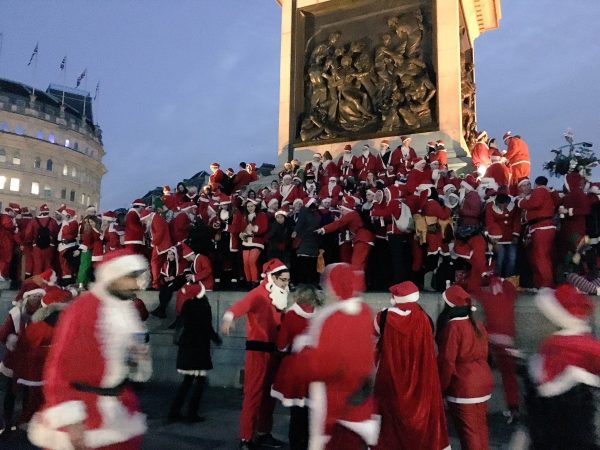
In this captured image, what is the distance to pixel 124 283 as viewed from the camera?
3.72 meters

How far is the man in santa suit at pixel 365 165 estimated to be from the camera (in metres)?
14.2

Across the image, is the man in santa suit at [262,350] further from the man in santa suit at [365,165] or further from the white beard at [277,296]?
the man in santa suit at [365,165]

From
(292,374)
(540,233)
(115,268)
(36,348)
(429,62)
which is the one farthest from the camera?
(429,62)

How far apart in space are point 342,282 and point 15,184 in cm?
8549

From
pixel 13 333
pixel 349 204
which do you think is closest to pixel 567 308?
pixel 13 333

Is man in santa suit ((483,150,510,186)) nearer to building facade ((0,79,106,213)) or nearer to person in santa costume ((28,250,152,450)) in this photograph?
person in santa costume ((28,250,152,450))

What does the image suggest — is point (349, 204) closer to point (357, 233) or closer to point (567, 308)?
point (357, 233)

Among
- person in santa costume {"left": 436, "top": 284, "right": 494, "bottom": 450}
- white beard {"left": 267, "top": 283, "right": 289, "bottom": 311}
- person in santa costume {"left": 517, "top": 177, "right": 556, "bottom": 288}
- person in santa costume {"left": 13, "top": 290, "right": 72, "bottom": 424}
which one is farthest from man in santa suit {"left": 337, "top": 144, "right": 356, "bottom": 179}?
person in santa costume {"left": 436, "top": 284, "right": 494, "bottom": 450}

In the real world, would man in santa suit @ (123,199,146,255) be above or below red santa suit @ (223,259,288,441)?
above

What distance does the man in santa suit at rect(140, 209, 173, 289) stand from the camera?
1123cm

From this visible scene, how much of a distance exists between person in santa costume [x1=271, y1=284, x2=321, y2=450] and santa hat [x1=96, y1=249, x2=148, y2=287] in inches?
58.5

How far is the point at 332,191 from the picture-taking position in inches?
513

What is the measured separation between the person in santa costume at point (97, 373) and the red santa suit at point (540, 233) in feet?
22.0

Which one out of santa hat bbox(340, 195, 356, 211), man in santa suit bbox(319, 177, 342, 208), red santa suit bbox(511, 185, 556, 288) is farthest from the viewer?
man in santa suit bbox(319, 177, 342, 208)
